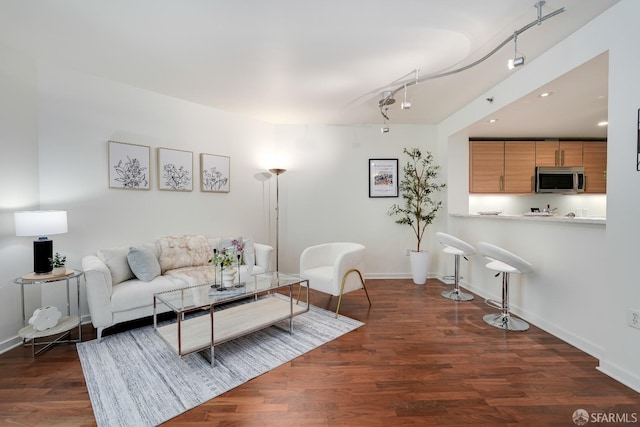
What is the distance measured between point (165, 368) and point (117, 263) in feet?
4.53

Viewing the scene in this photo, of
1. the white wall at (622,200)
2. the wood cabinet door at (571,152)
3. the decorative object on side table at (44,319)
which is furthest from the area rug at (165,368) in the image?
the wood cabinet door at (571,152)

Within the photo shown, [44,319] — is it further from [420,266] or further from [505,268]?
[420,266]

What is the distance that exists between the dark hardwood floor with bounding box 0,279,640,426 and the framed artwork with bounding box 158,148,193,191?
6.17ft

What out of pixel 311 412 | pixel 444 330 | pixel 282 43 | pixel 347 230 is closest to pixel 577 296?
pixel 444 330

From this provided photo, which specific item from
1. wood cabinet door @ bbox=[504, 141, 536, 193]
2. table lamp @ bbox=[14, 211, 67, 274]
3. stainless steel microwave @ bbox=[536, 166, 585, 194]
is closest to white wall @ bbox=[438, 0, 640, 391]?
wood cabinet door @ bbox=[504, 141, 536, 193]

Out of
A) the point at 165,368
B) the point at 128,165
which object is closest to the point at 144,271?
the point at 165,368

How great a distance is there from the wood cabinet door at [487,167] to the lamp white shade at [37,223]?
5.55m

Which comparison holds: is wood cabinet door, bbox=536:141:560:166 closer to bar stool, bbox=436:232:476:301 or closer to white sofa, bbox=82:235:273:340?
bar stool, bbox=436:232:476:301

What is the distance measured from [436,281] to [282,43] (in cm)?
411

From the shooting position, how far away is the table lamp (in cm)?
230

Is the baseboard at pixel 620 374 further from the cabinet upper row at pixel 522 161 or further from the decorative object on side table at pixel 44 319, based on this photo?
the decorative object on side table at pixel 44 319

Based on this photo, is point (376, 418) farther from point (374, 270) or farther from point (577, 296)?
point (374, 270)

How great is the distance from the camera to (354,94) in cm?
345

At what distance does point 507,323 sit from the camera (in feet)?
9.10
